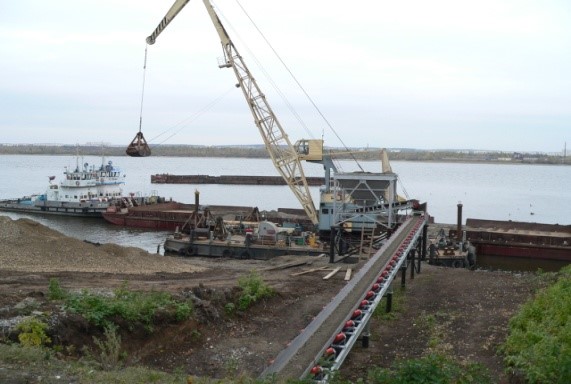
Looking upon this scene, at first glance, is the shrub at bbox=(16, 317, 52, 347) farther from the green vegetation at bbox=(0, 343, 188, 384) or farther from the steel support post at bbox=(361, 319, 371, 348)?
the steel support post at bbox=(361, 319, 371, 348)

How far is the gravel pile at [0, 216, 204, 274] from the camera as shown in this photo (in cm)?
1988

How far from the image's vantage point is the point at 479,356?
455 inches

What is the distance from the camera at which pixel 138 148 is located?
31.4m

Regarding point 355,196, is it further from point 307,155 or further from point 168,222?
point 168,222

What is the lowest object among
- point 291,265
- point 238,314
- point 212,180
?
point 238,314

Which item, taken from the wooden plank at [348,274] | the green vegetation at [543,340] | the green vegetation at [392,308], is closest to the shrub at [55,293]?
the green vegetation at [392,308]

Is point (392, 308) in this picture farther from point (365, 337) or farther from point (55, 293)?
point (55, 293)

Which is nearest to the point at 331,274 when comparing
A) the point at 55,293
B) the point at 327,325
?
the point at 327,325

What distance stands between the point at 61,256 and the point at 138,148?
11.4m

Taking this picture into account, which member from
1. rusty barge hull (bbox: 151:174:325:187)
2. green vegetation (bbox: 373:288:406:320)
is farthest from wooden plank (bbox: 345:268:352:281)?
rusty barge hull (bbox: 151:174:325:187)

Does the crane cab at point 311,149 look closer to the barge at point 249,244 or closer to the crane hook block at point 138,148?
the barge at point 249,244

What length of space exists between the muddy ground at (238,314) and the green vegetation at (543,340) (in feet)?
1.43

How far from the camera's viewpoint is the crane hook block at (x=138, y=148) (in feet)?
102

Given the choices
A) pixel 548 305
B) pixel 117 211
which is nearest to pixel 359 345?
pixel 548 305
